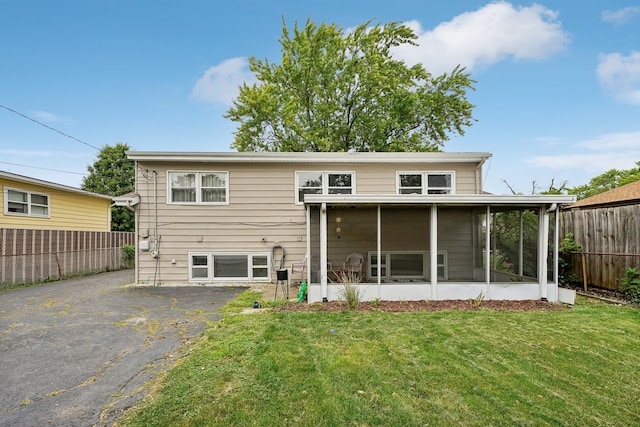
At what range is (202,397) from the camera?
9.41 feet

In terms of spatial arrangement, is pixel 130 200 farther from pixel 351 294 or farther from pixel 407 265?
pixel 407 265

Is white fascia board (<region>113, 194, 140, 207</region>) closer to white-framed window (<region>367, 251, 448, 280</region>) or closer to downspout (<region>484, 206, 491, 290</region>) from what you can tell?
white-framed window (<region>367, 251, 448, 280</region>)

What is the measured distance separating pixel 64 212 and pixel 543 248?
17.1m

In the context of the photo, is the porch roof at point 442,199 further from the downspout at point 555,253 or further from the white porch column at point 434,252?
the white porch column at point 434,252

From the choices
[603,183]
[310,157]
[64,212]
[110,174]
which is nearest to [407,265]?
[310,157]

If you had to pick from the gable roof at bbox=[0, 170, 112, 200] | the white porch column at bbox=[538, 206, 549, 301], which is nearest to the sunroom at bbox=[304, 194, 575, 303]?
the white porch column at bbox=[538, 206, 549, 301]

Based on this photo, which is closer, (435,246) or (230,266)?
(435,246)

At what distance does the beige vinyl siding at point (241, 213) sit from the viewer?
9.18 m

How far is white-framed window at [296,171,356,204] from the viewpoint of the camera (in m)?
9.38

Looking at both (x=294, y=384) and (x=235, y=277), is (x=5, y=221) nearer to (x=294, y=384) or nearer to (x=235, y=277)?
(x=235, y=277)

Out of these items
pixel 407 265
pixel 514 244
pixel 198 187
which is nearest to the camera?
pixel 514 244

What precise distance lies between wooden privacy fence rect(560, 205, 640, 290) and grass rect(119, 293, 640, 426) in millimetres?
2318

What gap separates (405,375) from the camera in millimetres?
3328

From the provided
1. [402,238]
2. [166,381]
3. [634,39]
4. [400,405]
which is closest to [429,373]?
[400,405]
